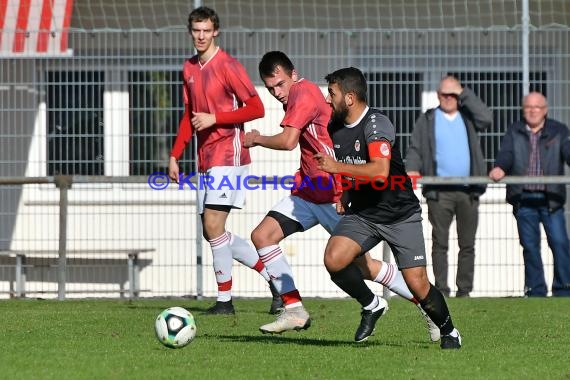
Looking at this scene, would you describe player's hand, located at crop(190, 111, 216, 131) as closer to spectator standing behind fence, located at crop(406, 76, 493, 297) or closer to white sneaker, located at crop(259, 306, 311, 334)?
white sneaker, located at crop(259, 306, 311, 334)

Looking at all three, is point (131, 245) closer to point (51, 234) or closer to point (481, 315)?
point (51, 234)

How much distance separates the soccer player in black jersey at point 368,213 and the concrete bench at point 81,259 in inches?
227

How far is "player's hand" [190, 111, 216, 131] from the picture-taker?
34.9 feet

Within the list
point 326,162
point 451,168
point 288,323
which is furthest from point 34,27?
point 326,162

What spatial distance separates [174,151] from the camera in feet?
36.9

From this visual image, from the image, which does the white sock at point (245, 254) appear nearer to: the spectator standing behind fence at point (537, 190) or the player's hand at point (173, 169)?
the player's hand at point (173, 169)

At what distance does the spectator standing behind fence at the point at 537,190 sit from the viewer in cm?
1376

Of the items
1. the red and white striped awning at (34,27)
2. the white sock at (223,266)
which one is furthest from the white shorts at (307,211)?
the red and white striped awning at (34,27)

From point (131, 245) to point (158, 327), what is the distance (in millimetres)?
5814

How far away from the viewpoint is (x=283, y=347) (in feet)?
29.3

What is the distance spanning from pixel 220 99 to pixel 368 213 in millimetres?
2778

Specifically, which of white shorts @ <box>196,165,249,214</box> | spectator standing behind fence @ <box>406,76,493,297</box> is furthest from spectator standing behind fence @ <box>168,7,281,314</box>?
spectator standing behind fence @ <box>406,76,493,297</box>

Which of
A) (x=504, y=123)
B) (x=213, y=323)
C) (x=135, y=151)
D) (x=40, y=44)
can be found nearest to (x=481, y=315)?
(x=213, y=323)

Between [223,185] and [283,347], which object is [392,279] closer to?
[283,347]
